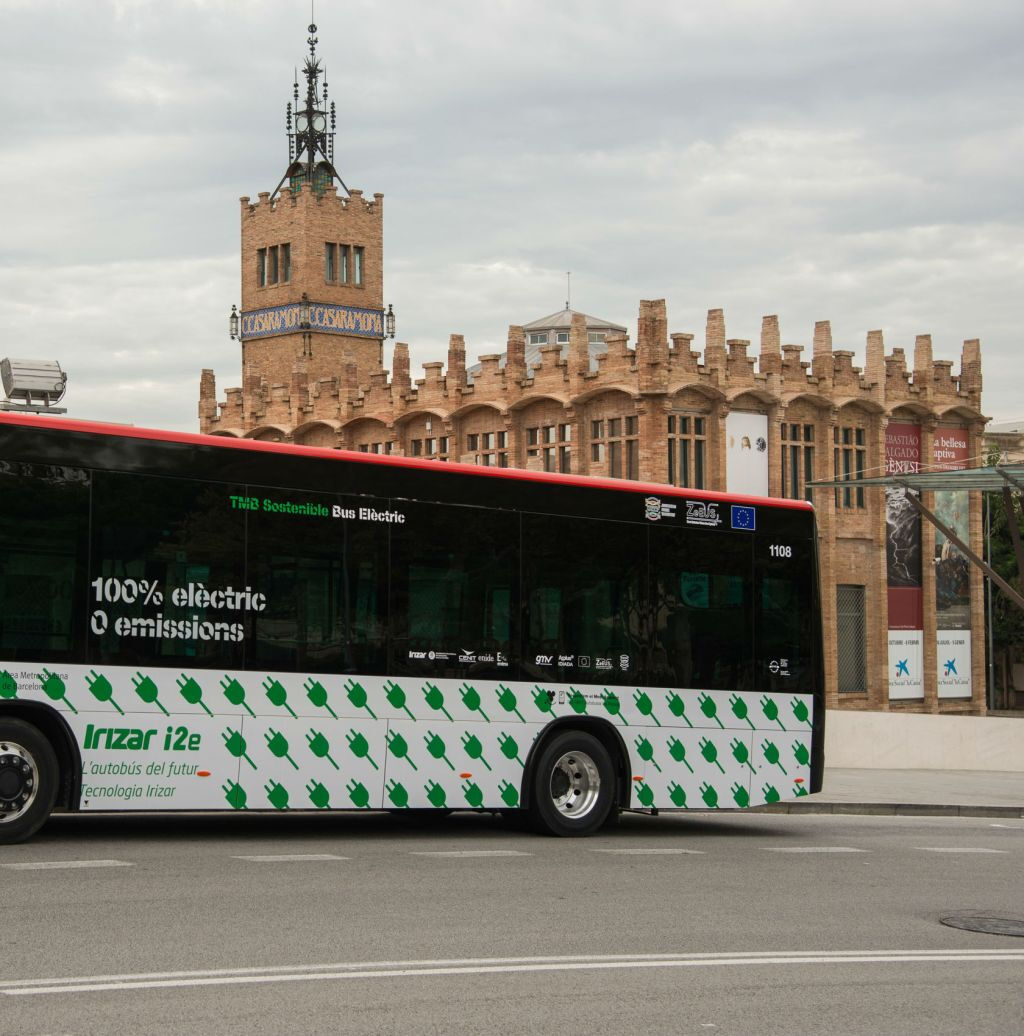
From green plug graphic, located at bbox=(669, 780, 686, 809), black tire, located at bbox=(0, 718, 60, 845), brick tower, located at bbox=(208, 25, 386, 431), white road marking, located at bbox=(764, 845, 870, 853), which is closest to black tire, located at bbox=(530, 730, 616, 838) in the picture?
green plug graphic, located at bbox=(669, 780, 686, 809)

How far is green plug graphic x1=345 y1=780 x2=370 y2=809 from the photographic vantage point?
1349cm

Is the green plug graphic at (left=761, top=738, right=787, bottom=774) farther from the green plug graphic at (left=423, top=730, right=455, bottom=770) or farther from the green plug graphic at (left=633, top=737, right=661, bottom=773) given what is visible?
the green plug graphic at (left=423, top=730, right=455, bottom=770)

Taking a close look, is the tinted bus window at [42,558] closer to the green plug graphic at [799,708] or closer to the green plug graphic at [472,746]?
the green plug graphic at [472,746]

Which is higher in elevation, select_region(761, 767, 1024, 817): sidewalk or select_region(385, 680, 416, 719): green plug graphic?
select_region(385, 680, 416, 719): green plug graphic

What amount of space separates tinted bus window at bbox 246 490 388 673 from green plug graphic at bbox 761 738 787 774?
168 inches

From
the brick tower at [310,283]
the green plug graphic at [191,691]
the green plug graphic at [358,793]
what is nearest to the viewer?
the green plug graphic at [191,691]

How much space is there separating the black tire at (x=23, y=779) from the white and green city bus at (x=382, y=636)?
0.02 meters

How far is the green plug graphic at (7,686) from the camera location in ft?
39.1

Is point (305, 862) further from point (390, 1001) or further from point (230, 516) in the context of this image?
point (390, 1001)

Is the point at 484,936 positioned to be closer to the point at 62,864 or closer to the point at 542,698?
the point at 62,864

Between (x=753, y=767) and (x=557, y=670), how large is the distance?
2.45 m

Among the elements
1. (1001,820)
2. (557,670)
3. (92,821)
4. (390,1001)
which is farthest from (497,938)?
(1001,820)

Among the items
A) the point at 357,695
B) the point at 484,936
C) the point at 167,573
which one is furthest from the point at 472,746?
the point at 484,936

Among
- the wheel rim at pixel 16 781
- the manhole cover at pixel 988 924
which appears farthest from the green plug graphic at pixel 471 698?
the manhole cover at pixel 988 924
